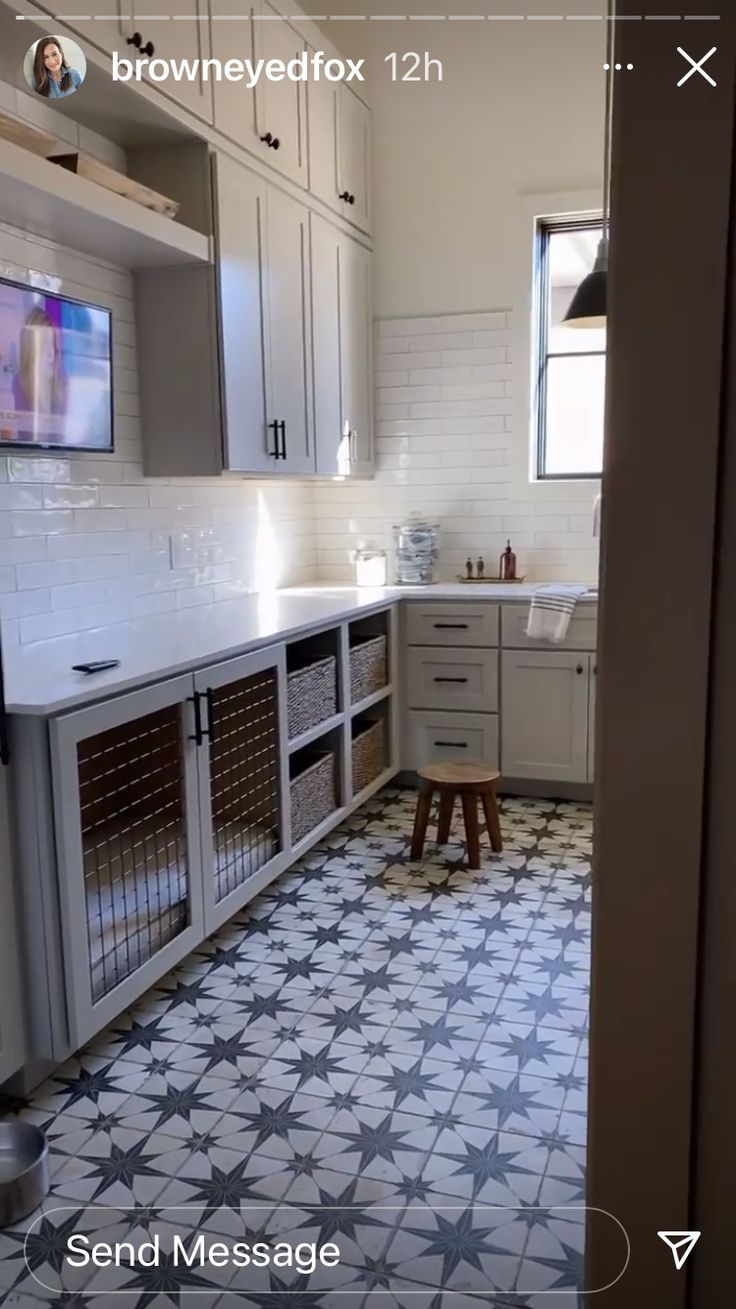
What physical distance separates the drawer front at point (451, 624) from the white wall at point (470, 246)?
21.8 inches

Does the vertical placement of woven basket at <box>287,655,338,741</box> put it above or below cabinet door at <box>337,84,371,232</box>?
below

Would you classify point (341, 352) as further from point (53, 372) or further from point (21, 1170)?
point (21, 1170)

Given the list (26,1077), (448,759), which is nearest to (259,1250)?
(26,1077)

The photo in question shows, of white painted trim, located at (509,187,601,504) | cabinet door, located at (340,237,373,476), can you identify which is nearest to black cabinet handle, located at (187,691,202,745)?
cabinet door, located at (340,237,373,476)

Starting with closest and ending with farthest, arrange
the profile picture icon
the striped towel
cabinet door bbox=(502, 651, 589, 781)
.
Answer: the profile picture icon → the striped towel → cabinet door bbox=(502, 651, 589, 781)

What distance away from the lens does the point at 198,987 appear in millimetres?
2590

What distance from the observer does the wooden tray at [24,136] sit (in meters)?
2.25

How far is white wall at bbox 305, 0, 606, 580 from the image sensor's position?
421 cm

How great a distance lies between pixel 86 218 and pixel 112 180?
0.56ft

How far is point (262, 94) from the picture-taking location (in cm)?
340

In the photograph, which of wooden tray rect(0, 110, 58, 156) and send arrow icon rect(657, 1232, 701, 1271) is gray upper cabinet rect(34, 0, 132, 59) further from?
send arrow icon rect(657, 1232, 701, 1271)

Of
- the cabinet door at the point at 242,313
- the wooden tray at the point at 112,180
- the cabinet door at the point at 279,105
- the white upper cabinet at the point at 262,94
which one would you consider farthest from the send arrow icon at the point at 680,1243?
the cabinet door at the point at 279,105

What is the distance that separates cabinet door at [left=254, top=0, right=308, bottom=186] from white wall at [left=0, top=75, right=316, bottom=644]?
2.07ft

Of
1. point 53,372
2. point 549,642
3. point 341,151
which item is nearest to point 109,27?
point 53,372
